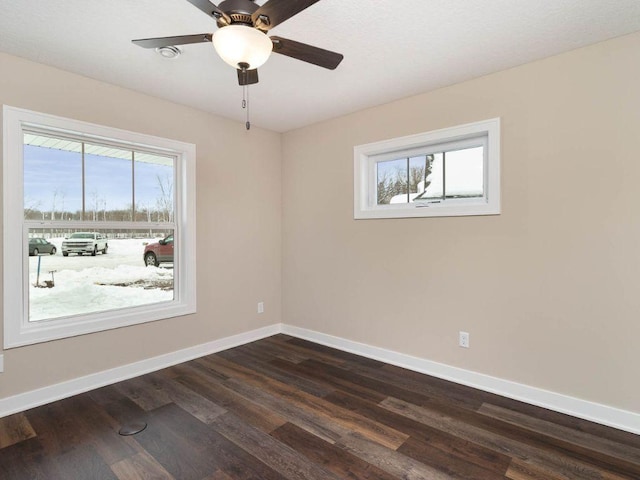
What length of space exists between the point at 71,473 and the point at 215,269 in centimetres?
208

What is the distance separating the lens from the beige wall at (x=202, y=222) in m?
2.50

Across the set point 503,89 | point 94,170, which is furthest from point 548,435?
point 94,170

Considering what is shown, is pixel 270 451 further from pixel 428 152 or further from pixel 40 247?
pixel 428 152

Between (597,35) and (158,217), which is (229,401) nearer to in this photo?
(158,217)

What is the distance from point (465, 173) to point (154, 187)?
9.68ft

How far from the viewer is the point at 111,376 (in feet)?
9.37

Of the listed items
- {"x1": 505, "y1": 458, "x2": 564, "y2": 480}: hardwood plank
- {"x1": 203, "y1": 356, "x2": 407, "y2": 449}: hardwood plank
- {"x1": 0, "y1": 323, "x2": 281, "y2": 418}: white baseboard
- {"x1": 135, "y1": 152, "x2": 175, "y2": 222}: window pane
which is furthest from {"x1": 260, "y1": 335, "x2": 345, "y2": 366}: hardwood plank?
{"x1": 135, "y1": 152, "x2": 175, "y2": 222}: window pane

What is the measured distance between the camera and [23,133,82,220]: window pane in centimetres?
258

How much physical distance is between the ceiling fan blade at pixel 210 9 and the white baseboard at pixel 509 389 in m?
2.98

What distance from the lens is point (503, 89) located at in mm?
2623

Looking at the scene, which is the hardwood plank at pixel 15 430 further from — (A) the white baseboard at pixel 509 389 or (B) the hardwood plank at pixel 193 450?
A: (A) the white baseboard at pixel 509 389

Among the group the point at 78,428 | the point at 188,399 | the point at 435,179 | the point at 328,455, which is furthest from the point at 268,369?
the point at 435,179

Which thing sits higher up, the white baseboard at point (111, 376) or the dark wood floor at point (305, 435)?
the white baseboard at point (111, 376)

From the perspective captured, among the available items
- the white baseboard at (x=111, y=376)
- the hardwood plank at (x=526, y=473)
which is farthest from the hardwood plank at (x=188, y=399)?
the hardwood plank at (x=526, y=473)
